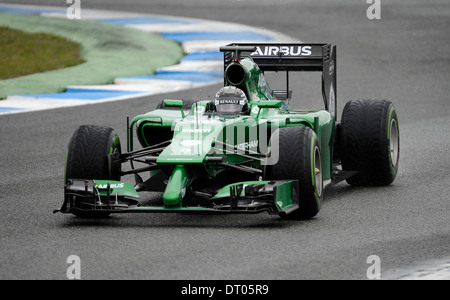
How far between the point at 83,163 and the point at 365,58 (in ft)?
44.3

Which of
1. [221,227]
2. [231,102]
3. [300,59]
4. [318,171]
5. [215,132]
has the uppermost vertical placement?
[300,59]

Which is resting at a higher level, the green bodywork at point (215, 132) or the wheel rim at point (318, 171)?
the green bodywork at point (215, 132)

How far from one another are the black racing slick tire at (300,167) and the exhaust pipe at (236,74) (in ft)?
4.92

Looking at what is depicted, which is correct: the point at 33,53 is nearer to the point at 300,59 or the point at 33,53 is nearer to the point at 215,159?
the point at 300,59

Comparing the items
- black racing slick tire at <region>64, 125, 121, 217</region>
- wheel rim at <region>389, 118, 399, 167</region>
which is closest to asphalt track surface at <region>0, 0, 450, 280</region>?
wheel rim at <region>389, 118, 399, 167</region>

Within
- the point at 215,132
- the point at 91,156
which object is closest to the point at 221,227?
the point at 215,132

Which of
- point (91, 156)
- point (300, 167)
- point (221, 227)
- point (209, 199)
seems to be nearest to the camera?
point (221, 227)

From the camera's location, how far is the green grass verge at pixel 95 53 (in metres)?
18.7

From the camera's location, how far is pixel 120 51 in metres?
22.0

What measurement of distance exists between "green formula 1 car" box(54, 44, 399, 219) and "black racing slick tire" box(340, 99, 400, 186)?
1cm

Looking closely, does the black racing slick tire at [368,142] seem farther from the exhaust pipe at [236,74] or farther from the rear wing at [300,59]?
the exhaust pipe at [236,74]

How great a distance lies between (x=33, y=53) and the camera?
22281 millimetres

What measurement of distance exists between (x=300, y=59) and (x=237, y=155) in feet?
8.49

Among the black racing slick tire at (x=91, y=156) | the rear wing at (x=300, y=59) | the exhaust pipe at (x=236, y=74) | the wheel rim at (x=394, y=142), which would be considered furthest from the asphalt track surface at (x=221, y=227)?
the exhaust pipe at (x=236, y=74)
